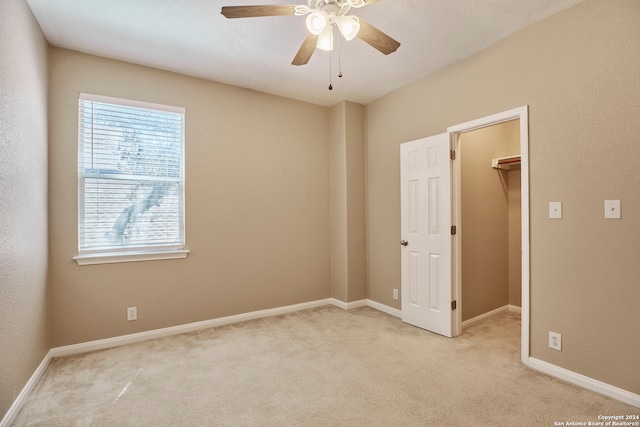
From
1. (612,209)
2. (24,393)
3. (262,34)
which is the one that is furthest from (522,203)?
(24,393)

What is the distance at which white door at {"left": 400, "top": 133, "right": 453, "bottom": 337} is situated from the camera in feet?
10.8

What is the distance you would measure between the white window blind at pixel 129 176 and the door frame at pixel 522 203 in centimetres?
286

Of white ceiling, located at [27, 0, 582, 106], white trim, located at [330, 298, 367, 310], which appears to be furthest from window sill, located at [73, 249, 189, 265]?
white trim, located at [330, 298, 367, 310]

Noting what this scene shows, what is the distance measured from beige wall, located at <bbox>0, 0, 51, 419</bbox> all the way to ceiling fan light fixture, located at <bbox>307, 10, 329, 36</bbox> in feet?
5.95

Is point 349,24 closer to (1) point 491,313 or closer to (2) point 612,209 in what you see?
(2) point 612,209

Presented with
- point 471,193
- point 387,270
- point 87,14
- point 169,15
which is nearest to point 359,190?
point 387,270

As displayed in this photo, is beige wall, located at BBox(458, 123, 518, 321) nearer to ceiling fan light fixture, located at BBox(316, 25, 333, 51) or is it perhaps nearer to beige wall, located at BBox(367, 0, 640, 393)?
beige wall, located at BBox(367, 0, 640, 393)

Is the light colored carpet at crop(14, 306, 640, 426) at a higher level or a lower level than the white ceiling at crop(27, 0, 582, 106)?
lower

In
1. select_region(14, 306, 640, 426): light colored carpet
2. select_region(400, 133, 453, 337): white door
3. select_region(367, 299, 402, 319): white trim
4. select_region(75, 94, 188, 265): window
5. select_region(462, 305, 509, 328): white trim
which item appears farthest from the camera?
select_region(367, 299, 402, 319): white trim

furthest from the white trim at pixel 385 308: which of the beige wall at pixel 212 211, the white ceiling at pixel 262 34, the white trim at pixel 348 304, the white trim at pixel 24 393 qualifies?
the white trim at pixel 24 393

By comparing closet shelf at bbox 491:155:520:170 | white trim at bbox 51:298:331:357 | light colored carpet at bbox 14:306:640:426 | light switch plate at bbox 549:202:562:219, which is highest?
closet shelf at bbox 491:155:520:170

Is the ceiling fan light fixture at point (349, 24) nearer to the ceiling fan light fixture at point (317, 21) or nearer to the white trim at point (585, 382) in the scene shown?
the ceiling fan light fixture at point (317, 21)

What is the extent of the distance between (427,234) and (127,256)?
305 cm

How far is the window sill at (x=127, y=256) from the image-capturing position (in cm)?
300
